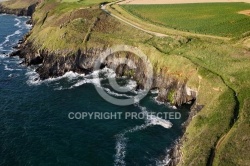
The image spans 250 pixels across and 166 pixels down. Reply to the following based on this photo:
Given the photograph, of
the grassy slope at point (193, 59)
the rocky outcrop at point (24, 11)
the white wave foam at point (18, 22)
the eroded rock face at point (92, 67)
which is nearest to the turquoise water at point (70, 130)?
the eroded rock face at point (92, 67)

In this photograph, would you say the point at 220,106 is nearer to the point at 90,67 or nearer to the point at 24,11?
the point at 90,67

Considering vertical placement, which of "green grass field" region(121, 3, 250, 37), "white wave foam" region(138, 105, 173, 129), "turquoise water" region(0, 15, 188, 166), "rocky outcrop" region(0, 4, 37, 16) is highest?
"green grass field" region(121, 3, 250, 37)

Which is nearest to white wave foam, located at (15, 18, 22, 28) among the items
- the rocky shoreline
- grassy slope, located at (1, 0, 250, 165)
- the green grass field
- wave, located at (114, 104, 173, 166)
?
grassy slope, located at (1, 0, 250, 165)

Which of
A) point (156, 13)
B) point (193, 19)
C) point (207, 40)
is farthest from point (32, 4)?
point (207, 40)

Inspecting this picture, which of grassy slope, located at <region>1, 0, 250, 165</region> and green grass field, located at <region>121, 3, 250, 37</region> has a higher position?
green grass field, located at <region>121, 3, 250, 37</region>

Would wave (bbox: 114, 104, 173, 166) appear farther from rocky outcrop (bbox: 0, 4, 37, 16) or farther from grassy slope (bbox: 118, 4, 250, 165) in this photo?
rocky outcrop (bbox: 0, 4, 37, 16)

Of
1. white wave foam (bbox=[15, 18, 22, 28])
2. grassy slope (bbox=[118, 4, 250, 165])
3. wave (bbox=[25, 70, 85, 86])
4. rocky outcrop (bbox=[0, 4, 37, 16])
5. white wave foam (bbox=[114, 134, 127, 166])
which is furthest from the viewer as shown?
rocky outcrop (bbox=[0, 4, 37, 16])
